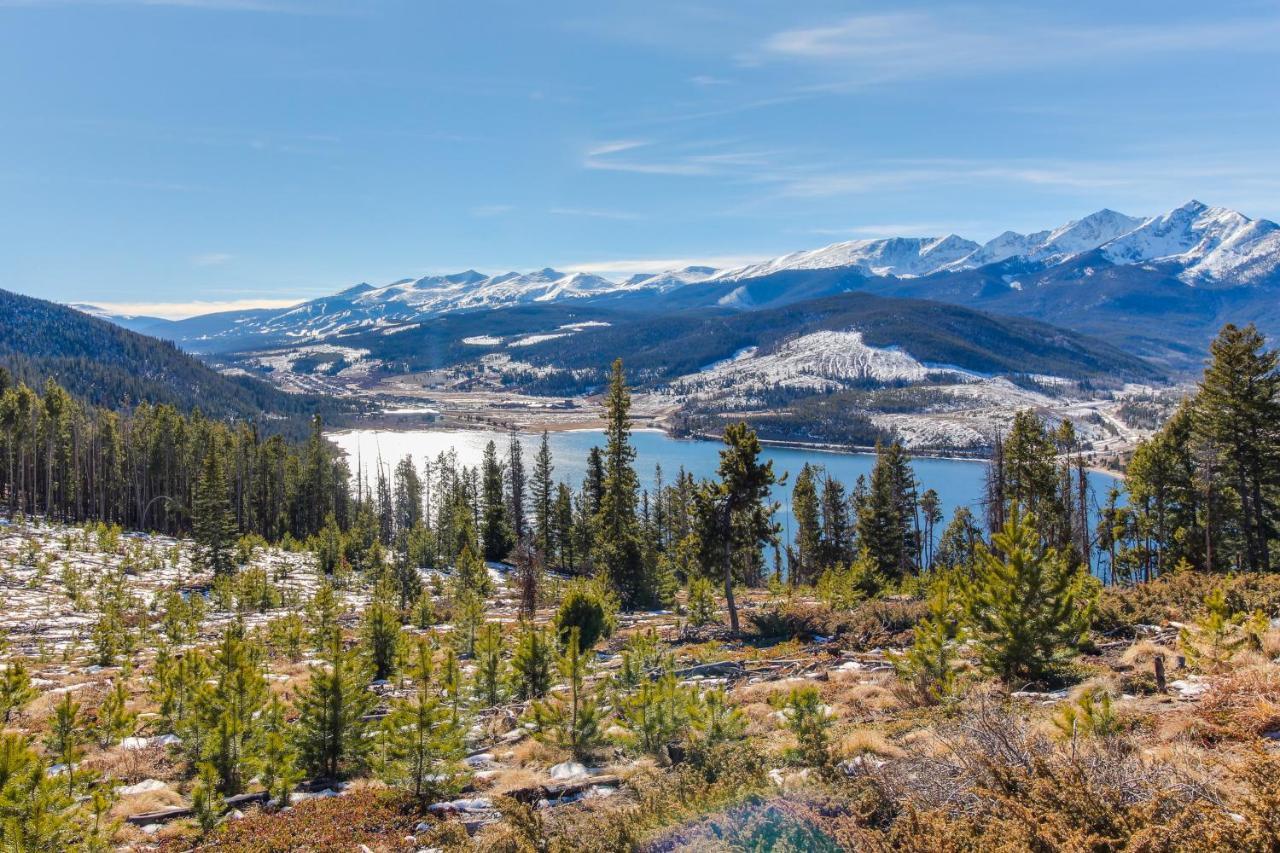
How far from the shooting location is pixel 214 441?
70938mm

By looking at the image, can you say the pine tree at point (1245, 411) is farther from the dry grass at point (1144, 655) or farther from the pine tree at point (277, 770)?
the pine tree at point (277, 770)

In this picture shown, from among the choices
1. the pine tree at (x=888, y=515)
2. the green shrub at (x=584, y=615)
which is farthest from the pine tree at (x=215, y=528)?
the pine tree at (x=888, y=515)

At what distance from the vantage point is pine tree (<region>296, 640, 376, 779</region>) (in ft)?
36.7

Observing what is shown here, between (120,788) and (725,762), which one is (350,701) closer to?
(120,788)

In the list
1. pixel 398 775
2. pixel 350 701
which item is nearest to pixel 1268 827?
pixel 398 775

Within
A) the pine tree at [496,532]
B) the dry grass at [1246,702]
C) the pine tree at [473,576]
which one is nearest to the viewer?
the dry grass at [1246,702]

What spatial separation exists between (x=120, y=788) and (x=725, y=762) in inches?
353

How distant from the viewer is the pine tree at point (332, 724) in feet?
36.7

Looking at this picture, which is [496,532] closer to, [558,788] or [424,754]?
[424,754]

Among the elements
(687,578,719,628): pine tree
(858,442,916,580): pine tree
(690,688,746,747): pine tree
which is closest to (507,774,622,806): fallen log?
(690,688,746,747): pine tree

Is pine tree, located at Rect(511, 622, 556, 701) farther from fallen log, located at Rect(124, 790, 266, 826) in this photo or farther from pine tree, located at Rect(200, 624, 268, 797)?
fallen log, located at Rect(124, 790, 266, 826)

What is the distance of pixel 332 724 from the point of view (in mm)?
11305

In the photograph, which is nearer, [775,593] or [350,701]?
[350,701]

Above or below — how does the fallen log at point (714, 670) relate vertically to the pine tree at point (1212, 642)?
below
